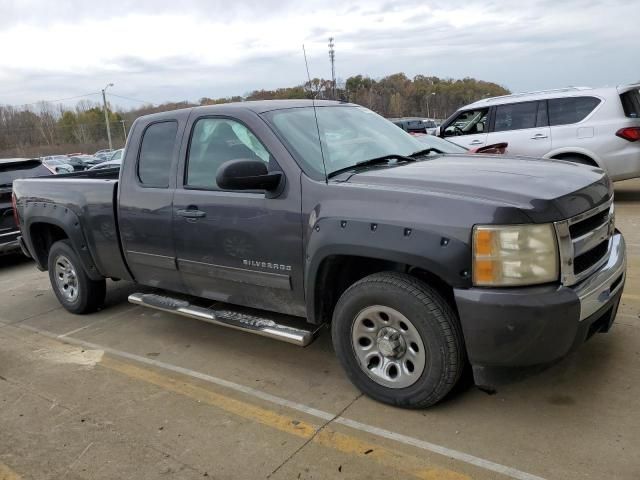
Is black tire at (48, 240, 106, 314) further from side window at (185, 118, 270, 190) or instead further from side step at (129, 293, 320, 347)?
side window at (185, 118, 270, 190)

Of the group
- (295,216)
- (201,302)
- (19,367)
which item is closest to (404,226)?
(295,216)

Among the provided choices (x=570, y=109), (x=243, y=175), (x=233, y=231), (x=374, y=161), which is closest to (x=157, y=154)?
(x=233, y=231)

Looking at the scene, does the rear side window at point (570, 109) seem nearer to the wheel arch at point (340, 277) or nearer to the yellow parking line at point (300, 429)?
the wheel arch at point (340, 277)

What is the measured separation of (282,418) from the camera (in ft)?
10.9

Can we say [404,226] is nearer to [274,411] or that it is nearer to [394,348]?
[394,348]

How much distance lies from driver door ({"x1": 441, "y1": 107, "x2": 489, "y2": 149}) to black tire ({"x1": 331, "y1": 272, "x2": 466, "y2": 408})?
24.0ft

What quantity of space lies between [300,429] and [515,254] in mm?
1520

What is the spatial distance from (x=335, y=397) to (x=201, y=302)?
Result: 1977 mm

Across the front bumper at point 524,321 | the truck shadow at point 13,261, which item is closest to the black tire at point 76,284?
the truck shadow at point 13,261

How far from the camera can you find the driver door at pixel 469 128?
10.1 meters

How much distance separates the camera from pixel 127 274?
4.91 metres

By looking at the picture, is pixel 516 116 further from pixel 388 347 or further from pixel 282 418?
pixel 282 418

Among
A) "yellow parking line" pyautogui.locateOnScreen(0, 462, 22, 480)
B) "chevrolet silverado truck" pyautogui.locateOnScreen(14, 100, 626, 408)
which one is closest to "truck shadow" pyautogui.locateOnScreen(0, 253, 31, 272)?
"chevrolet silverado truck" pyautogui.locateOnScreen(14, 100, 626, 408)

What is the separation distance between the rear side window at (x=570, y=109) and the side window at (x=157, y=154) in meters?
7.06
